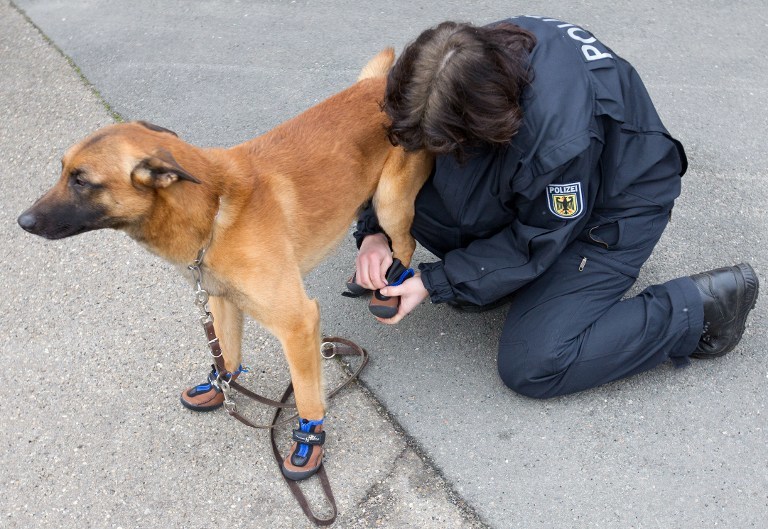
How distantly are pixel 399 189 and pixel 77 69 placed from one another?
3225 millimetres

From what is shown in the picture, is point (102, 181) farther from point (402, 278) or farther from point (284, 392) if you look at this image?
point (402, 278)

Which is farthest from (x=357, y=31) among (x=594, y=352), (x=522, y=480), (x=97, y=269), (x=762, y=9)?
(x=522, y=480)

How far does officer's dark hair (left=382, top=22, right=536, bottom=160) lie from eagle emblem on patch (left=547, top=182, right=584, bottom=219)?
1.06 ft

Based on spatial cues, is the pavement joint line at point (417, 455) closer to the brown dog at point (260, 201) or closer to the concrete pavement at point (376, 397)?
the concrete pavement at point (376, 397)

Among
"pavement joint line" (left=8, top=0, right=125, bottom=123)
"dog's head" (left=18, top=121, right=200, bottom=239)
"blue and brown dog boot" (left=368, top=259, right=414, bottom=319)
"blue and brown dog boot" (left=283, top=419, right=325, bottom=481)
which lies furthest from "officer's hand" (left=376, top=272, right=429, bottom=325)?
"pavement joint line" (left=8, top=0, right=125, bottom=123)

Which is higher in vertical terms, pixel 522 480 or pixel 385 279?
pixel 385 279

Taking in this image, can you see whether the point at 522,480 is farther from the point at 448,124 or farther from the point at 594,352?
the point at 448,124

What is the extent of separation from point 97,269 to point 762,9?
197 inches

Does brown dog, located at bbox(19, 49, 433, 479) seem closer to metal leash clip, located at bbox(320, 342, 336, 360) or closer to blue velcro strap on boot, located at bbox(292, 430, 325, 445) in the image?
blue velcro strap on boot, located at bbox(292, 430, 325, 445)

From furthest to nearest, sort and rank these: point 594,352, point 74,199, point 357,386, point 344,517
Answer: point 357,386
point 594,352
point 344,517
point 74,199

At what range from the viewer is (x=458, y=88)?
2307mm

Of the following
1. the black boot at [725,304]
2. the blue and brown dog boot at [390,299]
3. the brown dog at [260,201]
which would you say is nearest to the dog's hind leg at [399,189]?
the brown dog at [260,201]

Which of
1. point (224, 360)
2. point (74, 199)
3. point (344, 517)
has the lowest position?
point (344, 517)

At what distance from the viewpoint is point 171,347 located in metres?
3.29
